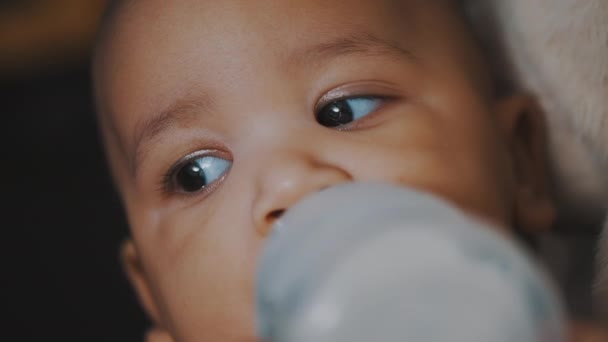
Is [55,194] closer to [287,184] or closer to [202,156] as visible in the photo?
[202,156]

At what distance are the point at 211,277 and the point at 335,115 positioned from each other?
0.67ft

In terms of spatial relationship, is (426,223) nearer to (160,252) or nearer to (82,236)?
(160,252)

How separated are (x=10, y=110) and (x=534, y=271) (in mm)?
1500

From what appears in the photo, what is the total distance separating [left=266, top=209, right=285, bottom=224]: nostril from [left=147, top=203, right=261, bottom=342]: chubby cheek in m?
0.03

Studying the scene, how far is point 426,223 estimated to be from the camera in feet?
1.56

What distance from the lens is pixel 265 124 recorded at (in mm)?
728

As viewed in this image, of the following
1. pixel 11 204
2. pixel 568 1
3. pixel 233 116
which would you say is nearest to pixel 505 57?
pixel 568 1

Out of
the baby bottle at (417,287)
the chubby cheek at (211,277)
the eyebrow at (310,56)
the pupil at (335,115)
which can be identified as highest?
the eyebrow at (310,56)

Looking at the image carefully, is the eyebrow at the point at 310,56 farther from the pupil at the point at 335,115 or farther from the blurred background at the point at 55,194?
the blurred background at the point at 55,194

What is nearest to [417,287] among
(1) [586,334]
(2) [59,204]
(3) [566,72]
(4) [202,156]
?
(1) [586,334]

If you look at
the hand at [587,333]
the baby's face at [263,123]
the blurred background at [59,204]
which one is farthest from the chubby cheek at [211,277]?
the blurred background at [59,204]

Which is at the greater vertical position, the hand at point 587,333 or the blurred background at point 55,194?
the blurred background at point 55,194

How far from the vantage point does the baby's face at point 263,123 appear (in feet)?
2.32

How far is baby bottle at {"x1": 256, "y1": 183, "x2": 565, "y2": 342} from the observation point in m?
0.44
